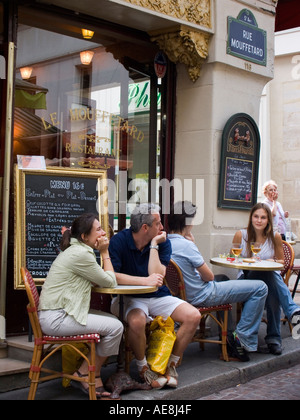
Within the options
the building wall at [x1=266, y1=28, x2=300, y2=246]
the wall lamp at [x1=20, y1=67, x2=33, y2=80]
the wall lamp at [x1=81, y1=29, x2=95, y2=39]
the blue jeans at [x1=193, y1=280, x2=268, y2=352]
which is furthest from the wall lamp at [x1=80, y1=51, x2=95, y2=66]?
the building wall at [x1=266, y1=28, x2=300, y2=246]

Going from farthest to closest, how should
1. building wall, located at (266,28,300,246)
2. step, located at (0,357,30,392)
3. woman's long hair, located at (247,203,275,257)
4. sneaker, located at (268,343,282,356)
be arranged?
building wall, located at (266,28,300,246) → woman's long hair, located at (247,203,275,257) → sneaker, located at (268,343,282,356) → step, located at (0,357,30,392)

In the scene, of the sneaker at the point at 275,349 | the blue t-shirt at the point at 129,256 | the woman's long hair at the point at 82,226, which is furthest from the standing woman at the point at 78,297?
the sneaker at the point at 275,349

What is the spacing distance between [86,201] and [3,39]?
1.67m

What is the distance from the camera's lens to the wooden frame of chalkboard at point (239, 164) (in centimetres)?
664

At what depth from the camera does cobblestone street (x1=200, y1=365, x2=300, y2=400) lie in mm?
4711

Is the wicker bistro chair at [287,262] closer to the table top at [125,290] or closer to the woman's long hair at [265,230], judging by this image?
the woman's long hair at [265,230]

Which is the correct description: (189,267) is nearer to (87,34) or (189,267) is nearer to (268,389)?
(268,389)

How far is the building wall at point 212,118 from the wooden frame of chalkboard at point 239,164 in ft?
0.24

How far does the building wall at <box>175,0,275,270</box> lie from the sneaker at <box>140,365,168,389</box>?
7.38ft

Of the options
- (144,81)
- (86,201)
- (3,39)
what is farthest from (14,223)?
(144,81)

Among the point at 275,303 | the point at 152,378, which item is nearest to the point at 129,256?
the point at 152,378

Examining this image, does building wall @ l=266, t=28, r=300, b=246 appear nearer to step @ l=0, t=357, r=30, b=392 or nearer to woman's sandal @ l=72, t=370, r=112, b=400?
step @ l=0, t=357, r=30, b=392
